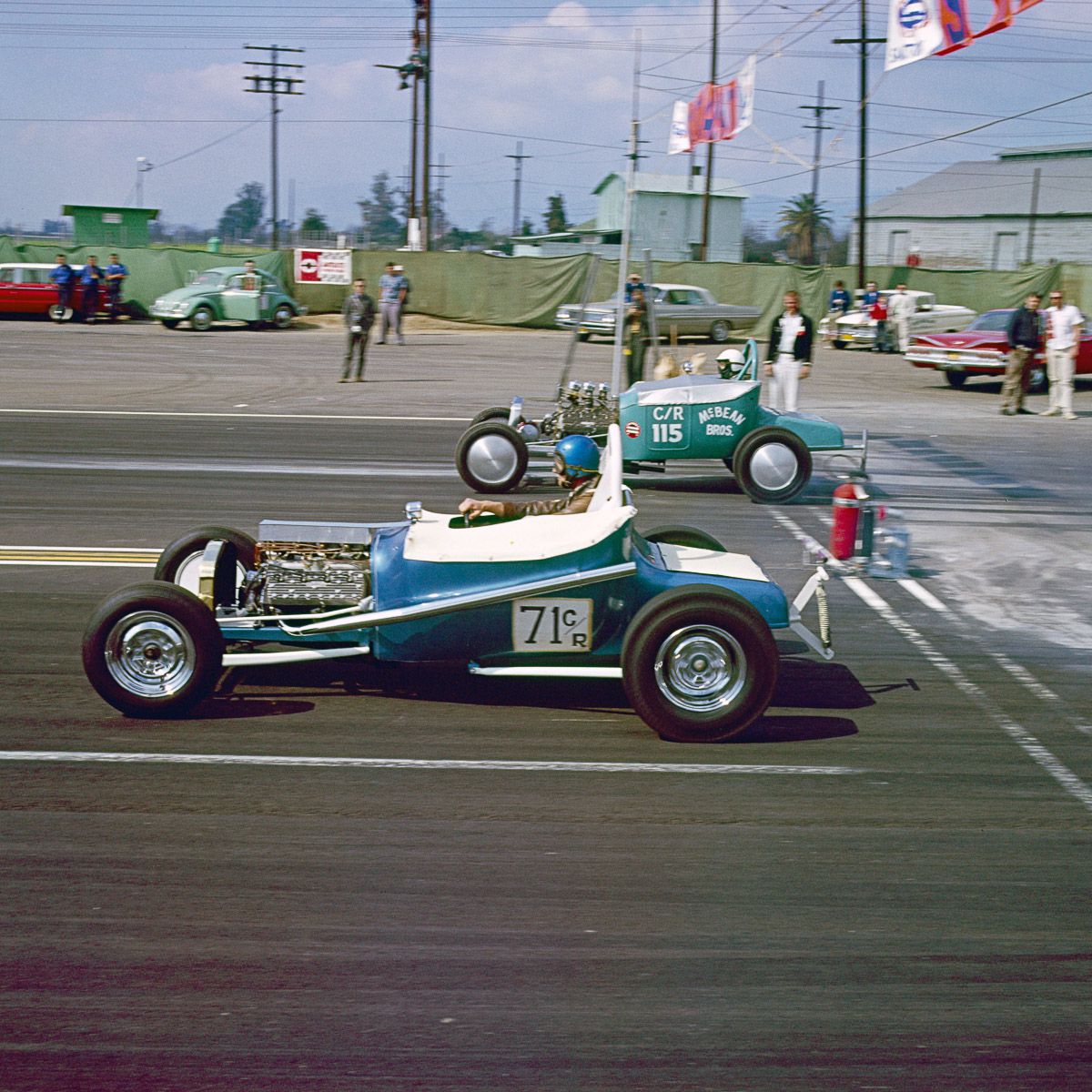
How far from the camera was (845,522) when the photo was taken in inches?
389

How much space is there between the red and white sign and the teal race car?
985 inches

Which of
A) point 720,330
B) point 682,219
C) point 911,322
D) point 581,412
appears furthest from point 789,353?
point 682,219

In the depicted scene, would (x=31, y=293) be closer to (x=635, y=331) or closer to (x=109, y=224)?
(x=109, y=224)

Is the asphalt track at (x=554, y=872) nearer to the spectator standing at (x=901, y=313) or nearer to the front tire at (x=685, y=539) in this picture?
the front tire at (x=685, y=539)

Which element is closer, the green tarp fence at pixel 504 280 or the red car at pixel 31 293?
the red car at pixel 31 293

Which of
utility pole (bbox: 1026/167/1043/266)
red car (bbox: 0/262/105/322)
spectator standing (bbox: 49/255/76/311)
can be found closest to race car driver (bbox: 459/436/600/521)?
spectator standing (bbox: 49/255/76/311)

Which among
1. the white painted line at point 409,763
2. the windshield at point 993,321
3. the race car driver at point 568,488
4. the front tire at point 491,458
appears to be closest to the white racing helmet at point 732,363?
the front tire at point 491,458

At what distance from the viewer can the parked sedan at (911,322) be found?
33.3 m

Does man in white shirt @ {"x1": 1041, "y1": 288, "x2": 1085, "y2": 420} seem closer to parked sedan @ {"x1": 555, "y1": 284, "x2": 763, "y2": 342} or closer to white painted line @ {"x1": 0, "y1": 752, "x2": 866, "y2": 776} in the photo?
parked sedan @ {"x1": 555, "y1": 284, "x2": 763, "y2": 342}

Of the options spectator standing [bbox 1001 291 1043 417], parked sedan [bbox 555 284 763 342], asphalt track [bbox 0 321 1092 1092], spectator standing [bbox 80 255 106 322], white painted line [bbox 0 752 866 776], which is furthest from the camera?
parked sedan [bbox 555 284 763 342]

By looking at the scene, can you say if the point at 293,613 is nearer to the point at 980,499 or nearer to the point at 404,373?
the point at 980,499

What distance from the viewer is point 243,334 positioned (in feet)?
104

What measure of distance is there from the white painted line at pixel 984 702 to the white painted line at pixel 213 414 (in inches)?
402

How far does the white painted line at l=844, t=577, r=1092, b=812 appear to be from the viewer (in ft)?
18.4
